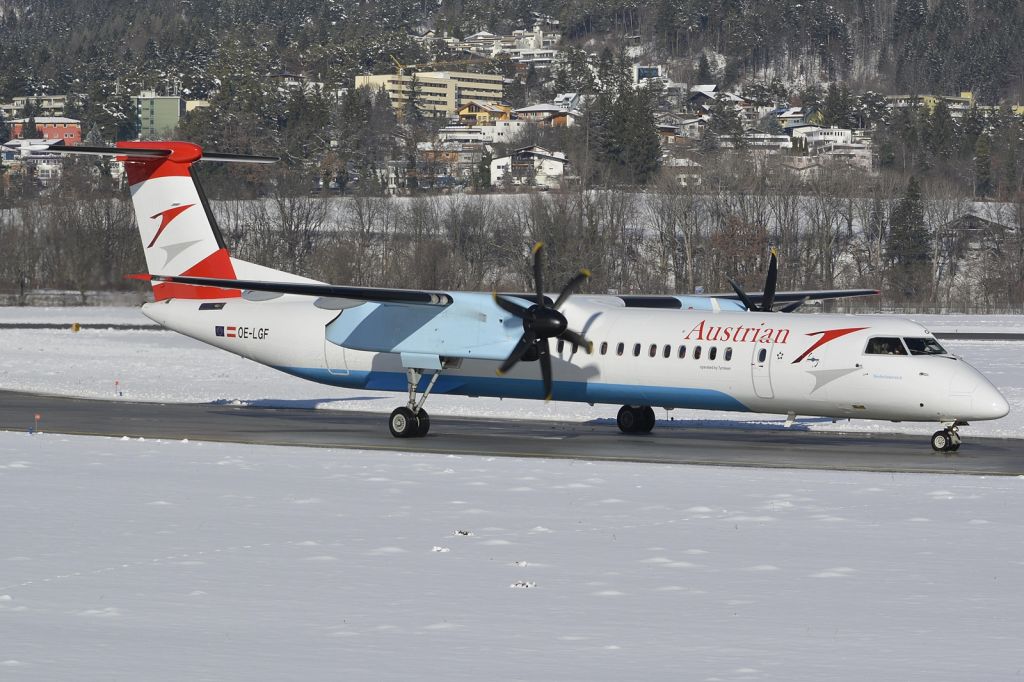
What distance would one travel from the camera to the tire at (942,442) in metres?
24.8

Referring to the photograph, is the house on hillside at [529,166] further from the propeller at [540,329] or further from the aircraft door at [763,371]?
the aircraft door at [763,371]

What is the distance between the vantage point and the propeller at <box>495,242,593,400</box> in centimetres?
2620

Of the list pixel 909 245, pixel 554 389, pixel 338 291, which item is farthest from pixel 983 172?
pixel 338 291

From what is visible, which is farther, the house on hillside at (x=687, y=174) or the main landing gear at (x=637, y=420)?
the house on hillside at (x=687, y=174)

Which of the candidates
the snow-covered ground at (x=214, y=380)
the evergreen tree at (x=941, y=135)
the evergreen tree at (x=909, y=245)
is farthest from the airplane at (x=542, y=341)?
the evergreen tree at (x=941, y=135)

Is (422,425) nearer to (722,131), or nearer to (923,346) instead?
(923,346)

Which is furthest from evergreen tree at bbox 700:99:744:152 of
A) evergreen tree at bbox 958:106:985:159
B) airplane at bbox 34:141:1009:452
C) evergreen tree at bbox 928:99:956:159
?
airplane at bbox 34:141:1009:452

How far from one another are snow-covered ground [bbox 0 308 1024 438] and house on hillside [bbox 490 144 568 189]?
93.8 metres

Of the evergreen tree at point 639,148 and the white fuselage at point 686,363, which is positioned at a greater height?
Result: the evergreen tree at point 639,148

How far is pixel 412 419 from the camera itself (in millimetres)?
27469

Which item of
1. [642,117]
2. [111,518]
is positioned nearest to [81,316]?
[111,518]

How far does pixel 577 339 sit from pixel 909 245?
85214mm

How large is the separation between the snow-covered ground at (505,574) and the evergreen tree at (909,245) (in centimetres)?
8698

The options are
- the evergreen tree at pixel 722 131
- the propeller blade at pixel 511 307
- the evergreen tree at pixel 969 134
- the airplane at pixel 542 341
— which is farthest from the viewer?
the evergreen tree at pixel 722 131
